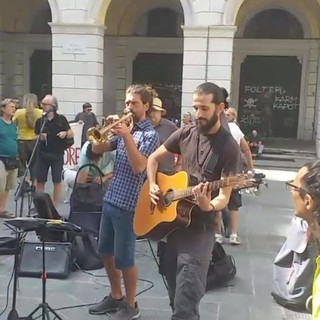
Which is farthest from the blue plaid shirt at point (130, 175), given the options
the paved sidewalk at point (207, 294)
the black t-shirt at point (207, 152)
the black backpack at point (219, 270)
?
the black backpack at point (219, 270)

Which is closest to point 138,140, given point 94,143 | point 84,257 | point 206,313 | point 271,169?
point 94,143

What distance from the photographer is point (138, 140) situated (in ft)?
13.4

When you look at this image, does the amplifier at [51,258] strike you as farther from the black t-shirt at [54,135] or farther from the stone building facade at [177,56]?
the stone building facade at [177,56]

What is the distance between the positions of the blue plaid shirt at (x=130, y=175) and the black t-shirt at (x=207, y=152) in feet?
1.79

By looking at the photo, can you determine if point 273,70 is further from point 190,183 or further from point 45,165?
point 190,183

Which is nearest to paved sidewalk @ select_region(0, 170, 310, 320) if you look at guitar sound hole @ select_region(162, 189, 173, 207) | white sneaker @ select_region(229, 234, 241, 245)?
white sneaker @ select_region(229, 234, 241, 245)

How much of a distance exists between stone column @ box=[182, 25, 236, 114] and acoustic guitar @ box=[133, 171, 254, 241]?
10.6 metres

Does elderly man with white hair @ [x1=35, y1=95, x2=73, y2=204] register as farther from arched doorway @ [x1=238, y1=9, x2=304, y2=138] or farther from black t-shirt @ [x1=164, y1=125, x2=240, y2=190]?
arched doorway @ [x1=238, y1=9, x2=304, y2=138]

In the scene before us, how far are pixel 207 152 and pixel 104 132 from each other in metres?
0.88

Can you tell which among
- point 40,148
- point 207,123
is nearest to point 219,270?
point 207,123

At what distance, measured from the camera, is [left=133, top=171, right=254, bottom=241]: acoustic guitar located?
3.15 m

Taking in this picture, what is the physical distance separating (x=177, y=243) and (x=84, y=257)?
7.98ft

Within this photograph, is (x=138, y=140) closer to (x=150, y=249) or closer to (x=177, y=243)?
(x=177, y=243)

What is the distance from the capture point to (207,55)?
14133 millimetres
